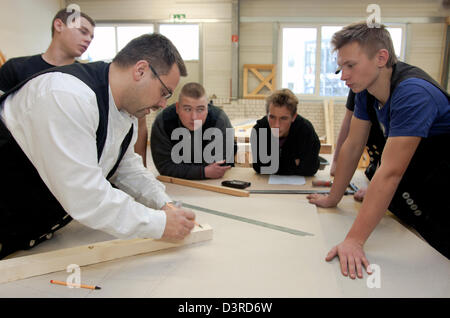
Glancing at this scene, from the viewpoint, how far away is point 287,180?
265 centimetres

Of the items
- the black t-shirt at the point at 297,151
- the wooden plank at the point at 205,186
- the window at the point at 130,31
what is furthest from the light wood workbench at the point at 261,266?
the window at the point at 130,31

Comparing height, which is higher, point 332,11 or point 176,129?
point 332,11

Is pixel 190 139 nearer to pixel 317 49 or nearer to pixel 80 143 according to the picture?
pixel 80 143

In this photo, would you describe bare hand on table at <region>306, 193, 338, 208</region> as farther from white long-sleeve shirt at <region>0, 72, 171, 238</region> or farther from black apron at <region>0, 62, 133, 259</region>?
black apron at <region>0, 62, 133, 259</region>

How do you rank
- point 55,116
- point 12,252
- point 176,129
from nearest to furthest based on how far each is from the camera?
point 55,116
point 12,252
point 176,129

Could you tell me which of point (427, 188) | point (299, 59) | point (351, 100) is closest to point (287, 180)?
point (351, 100)

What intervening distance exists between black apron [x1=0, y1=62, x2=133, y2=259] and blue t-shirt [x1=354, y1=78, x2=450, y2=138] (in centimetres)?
116

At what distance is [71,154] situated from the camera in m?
1.16

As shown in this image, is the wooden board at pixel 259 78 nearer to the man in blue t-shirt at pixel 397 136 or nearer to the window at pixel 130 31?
the window at pixel 130 31

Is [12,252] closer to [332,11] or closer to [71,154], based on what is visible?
[71,154]

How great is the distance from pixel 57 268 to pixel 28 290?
0.45 ft

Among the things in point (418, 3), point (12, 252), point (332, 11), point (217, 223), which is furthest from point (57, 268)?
point (418, 3)

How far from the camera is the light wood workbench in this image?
46.7 inches

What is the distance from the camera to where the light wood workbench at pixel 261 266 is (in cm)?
119
